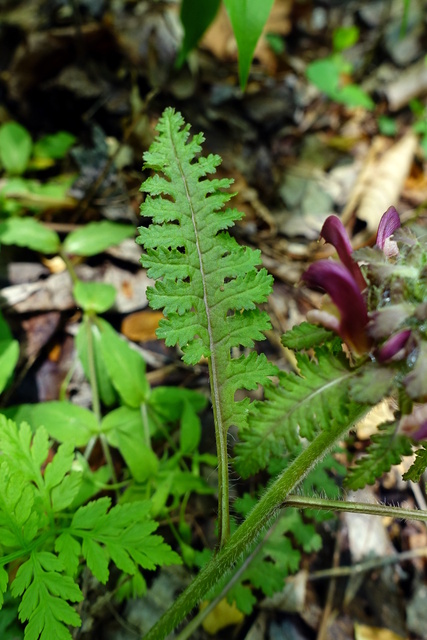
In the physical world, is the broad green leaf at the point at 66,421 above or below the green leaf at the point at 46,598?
above

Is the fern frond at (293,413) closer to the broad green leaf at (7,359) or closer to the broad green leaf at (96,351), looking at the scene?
the broad green leaf at (7,359)

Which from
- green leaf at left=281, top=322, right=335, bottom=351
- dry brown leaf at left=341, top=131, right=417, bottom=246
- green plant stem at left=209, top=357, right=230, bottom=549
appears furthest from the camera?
dry brown leaf at left=341, top=131, right=417, bottom=246

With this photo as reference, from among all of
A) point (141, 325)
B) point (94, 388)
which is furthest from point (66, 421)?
point (141, 325)

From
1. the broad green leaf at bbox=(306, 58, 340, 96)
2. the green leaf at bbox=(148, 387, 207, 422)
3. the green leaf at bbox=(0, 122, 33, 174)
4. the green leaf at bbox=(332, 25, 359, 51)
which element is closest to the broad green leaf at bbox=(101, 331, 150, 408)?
the green leaf at bbox=(148, 387, 207, 422)

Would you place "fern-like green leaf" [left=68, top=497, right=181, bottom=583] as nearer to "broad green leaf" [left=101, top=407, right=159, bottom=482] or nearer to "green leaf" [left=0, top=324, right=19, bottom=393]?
"broad green leaf" [left=101, top=407, right=159, bottom=482]

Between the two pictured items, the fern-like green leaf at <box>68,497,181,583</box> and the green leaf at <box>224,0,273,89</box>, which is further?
the green leaf at <box>224,0,273,89</box>

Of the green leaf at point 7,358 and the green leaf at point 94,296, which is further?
the green leaf at point 94,296

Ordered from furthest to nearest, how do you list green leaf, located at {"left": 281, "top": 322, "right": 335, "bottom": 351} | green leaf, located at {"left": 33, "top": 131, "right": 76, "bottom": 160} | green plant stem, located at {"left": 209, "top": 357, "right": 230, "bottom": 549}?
green leaf, located at {"left": 33, "top": 131, "right": 76, "bottom": 160} < green plant stem, located at {"left": 209, "top": 357, "right": 230, "bottom": 549} < green leaf, located at {"left": 281, "top": 322, "right": 335, "bottom": 351}

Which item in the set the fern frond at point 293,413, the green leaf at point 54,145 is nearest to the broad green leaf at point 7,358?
the fern frond at point 293,413
